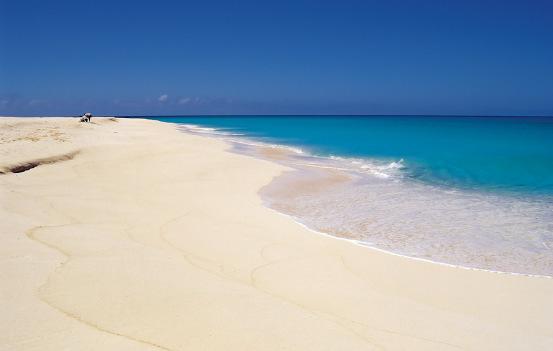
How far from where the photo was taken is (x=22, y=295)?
3674 millimetres

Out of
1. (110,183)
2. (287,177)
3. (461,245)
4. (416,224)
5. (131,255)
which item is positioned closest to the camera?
(131,255)

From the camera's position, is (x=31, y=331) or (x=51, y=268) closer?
(x=31, y=331)

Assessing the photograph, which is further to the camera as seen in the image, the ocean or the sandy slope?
the ocean

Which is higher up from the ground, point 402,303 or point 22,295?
point 22,295

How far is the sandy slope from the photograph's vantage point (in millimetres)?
3396

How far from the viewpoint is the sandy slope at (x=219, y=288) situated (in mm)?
3396

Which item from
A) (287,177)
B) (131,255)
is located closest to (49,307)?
(131,255)

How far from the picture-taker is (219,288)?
4324 millimetres

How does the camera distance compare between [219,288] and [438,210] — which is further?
[438,210]

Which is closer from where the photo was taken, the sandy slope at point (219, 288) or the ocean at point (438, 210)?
the sandy slope at point (219, 288)

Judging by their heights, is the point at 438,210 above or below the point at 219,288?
below

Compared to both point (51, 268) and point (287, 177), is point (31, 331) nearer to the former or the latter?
point (51, 268)

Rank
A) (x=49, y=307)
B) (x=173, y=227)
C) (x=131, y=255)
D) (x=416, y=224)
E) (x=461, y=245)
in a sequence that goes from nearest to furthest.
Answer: (x=49, y=307) < (x=131, y=255) < (x=173, y=227) < (x=461, y=245) < (x=416, y=224)

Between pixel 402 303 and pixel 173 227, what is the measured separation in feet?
12.7
